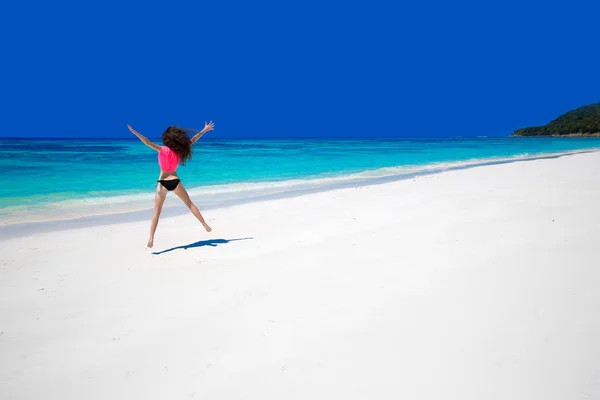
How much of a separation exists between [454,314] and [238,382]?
5.63 ft

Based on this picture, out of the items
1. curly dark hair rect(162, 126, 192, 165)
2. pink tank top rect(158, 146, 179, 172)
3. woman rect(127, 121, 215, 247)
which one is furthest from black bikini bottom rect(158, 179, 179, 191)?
curly dark hair rect(162, 126, 192, 165)

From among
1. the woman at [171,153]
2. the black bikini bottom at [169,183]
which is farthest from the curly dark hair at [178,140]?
the black bikini bottom at [169,183]

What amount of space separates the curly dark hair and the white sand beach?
1.39 meters

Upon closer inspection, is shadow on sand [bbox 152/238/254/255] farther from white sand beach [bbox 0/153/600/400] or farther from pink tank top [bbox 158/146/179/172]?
pink tank top [bbox 158/146/179/172]

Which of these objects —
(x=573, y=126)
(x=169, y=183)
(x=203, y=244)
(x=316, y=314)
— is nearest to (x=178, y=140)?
(x=169, y=183)

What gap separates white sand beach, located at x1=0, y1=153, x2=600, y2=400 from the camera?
231cm

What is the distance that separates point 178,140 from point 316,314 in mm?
3295

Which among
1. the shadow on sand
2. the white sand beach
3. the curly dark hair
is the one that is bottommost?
the white sand beach

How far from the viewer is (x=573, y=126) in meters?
112

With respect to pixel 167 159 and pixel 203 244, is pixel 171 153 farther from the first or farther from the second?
pixel 203 244

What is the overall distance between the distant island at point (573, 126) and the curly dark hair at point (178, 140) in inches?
4880

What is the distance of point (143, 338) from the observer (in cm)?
288

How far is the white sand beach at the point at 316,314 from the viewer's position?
7.59ft

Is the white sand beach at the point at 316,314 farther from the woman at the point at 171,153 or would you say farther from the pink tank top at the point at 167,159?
the pink tank top at the point at 167,159
